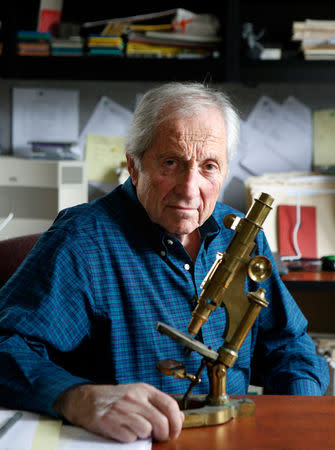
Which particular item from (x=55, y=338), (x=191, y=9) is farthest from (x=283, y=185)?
(x=55, y=338)

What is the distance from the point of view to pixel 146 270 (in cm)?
109

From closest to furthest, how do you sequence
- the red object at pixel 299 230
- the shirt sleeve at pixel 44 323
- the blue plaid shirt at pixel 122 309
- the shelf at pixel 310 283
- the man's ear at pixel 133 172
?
the shirt sleeve at pixel 44 323 → the blue plaid shirt at pixel 122 309 → the man's ear at pixel 133 172 → the shelf at pixel 310 283 → the red object at pixel 299 230

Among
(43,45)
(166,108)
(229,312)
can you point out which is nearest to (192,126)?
(166,108)

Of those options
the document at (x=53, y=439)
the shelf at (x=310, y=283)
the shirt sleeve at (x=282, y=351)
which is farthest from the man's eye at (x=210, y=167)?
the shelf at (x=310, y=283)

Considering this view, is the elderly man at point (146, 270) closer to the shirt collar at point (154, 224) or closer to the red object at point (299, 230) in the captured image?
the shirt collar at point (154, 224)

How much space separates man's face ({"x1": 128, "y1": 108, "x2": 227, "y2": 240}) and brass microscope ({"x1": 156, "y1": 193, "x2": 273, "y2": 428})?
0.85 ft

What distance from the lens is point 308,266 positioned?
1.95 meters

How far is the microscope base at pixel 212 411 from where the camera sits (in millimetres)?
744

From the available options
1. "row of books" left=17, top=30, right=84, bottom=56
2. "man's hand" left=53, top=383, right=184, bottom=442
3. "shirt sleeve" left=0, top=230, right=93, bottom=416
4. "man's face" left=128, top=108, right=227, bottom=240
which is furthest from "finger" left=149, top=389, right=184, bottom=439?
"row of books" left=17, top=30, right=84, bottom=56

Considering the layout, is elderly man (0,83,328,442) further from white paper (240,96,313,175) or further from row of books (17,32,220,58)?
white paper (240,96,313,175)

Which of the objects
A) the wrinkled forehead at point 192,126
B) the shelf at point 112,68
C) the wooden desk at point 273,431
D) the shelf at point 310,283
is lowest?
the shelf at point 310,283

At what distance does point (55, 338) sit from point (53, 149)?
1317 millimetres

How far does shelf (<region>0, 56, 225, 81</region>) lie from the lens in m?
1.95

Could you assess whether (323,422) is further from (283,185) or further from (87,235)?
(283,185)
